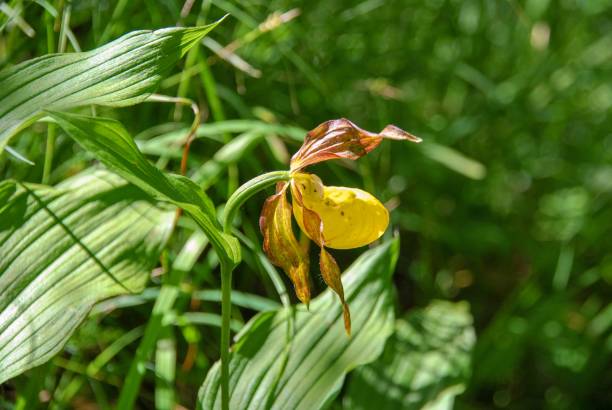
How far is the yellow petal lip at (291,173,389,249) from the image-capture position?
0.77 m

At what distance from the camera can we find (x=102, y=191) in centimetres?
103

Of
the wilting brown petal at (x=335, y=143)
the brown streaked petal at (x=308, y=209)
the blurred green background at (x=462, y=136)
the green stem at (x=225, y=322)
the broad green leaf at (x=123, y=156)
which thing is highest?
the broad green leaf at (x=123, y=156)

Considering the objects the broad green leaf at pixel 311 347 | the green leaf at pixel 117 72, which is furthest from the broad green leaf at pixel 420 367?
the green leaf at pixel 117 72

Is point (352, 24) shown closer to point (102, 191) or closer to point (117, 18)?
point (117, 18)

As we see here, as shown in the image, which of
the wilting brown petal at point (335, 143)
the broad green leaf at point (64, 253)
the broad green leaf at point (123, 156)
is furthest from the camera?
the broad green leaf at point (64, 253)

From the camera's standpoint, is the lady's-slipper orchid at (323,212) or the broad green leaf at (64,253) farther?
the broad green leaf at (64,253)

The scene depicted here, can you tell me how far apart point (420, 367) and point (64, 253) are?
598 mm

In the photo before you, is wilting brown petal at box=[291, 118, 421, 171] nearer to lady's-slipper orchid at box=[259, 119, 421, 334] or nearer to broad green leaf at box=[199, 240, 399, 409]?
lady's-slipper orchid at box=[259, 119, 421, 334]

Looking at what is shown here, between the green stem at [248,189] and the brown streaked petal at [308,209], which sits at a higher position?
the green stem at [248,189]

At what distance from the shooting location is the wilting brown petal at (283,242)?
0.76 m

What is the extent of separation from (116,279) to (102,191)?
16 centimetres

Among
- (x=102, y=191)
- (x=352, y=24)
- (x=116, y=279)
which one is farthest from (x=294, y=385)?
(x=352, y=24)

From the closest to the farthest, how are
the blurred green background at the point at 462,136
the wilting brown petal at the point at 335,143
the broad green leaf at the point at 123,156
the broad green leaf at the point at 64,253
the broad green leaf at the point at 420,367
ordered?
1. the broad green leaf at the point at 123,156
2. the wilting brown petal at the point at 335,143
3. the broad green leaf at the point at 64,253
4. the broad green leaf at the point at 420,367
5. the blurred green background at the point at 462,136

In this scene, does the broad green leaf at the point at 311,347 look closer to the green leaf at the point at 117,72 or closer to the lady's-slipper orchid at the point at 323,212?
the lady's-slipper orchid at the point at 323,212
